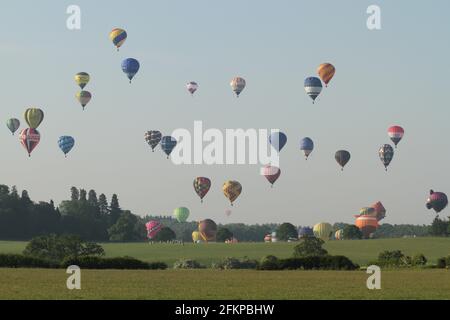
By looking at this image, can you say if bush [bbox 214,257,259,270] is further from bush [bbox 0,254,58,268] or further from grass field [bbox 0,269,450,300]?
grass field [bbox 0,269,450,300]

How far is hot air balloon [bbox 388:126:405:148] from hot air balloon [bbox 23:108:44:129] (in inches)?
1977

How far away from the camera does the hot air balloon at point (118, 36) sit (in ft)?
407

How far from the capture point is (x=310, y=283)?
54.4 meters

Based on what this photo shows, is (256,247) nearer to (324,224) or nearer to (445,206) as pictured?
(324,224)

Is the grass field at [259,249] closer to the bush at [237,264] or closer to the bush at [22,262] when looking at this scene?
the bush at [237,264]

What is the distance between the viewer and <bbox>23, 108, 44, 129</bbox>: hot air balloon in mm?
128250

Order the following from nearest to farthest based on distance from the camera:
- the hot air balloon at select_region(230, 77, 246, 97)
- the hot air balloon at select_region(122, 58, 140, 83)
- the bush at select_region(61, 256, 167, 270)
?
1. the bush at select_region(61, 256, 167, 270)
2. the hot air balloon at select_region(122, 58, 140, 83)
3. the hot air balloon at select_region(230, 77, 246, 97)

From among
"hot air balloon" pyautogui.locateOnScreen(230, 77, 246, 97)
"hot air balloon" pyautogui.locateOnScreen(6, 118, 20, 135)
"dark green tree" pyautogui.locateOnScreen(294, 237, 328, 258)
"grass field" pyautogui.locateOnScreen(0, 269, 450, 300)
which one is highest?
"hot air balloon" pyautogui.locateOnScreen(230, 77, 246, 97)

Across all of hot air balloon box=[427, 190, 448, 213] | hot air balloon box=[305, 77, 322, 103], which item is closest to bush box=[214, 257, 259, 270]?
hot air balloon box=[305, 77, 322, 103]

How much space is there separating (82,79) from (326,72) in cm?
3178

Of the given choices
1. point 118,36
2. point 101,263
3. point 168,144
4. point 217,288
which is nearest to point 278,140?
point 168,144

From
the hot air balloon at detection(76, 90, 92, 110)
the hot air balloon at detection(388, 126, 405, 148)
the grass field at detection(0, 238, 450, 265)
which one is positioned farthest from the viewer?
the grass field at detection(0, 238, 450, 265)
